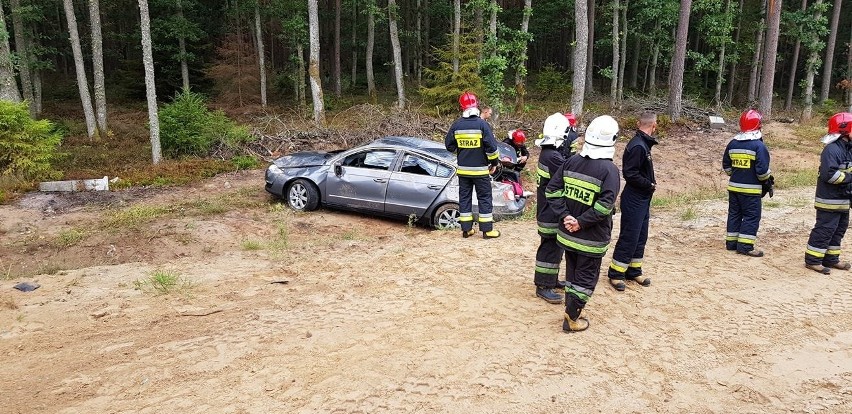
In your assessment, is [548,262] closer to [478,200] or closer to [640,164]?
[640,164]

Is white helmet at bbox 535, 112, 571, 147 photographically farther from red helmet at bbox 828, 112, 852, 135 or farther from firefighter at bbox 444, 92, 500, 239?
red helmet at bbox 828, 112, 852, 135

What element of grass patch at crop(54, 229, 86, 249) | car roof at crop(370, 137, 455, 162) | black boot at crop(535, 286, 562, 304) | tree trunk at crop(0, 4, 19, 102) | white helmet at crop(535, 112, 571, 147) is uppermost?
tree trunk at crop(0, 4, 19, 102)

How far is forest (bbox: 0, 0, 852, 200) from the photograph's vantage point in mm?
15523

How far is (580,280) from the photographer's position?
14.9ft

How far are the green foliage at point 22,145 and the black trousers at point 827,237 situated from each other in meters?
14.6

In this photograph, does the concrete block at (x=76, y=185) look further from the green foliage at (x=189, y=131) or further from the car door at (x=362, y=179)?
the car door at (x=362, y=179)

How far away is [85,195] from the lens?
1147cm

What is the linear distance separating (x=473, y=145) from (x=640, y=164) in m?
2.36

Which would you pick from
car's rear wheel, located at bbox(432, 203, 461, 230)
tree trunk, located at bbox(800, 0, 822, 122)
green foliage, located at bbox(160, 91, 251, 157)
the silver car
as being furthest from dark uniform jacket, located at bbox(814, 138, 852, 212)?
tree trunk, located at bbox(800, 0, 822, 122)

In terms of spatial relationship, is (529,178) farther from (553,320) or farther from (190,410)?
(190,410)

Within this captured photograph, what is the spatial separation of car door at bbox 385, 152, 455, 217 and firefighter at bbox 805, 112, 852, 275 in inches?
204

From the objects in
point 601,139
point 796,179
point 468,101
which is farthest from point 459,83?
point 601,139

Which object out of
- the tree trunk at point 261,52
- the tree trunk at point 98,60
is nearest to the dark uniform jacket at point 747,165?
the tree trunk at point 98,60

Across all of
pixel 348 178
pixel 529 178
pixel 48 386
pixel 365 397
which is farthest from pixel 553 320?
pixel 529 178
